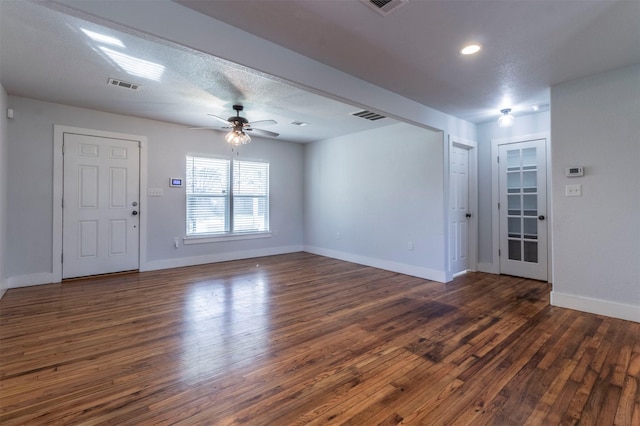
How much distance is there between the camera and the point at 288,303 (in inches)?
145

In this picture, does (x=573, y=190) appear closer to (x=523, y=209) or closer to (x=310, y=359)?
(x=523, y=209)

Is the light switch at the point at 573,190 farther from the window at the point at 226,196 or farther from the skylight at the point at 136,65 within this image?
the window at the point at 226,196

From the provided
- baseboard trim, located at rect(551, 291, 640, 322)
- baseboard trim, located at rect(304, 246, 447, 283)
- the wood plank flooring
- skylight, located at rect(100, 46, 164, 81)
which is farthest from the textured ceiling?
baseboard trim, located at rect(304, 246, 447, 283)

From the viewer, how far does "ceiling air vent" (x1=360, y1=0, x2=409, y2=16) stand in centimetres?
208

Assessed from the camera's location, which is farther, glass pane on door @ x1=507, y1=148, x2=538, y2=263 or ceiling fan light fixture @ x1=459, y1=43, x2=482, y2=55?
glass pane on door @ x1=507, y1=148, x2=538, y2=263

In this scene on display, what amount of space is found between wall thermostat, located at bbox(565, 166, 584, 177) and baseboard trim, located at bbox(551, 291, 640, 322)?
1419 mm

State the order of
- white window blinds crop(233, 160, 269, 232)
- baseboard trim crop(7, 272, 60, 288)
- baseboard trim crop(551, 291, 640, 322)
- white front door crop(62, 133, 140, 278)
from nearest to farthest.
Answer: baseboard trim crop(551, 291, 640, 322), baseboard trim crop(7, 272, 60, 288), white front door crop(62, 133, 140, 278), white window blinds crop(233, 160, 269, 232)

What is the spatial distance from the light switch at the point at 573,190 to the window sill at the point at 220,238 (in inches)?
213

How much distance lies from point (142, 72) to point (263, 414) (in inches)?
139

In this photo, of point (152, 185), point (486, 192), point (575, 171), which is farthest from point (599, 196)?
point (152, 185)

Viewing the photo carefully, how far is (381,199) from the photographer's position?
5.64m

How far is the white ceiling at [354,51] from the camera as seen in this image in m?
2.19

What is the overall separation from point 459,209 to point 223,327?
426cm

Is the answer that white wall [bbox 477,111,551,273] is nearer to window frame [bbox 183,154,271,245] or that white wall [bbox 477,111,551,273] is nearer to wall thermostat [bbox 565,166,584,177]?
wall thermostat [bbox 565,166,584,177]
